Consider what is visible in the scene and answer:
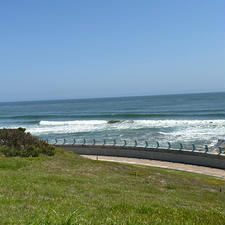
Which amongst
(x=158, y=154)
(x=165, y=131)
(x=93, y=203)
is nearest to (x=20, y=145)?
(x=158, y=154)

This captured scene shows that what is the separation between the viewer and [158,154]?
25.9 metres

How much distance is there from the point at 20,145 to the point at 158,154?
11983 millimetres

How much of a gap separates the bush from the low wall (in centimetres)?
909

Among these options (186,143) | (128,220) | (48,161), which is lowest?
(186,143)

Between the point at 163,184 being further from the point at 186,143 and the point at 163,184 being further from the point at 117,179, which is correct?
the point at 186,143

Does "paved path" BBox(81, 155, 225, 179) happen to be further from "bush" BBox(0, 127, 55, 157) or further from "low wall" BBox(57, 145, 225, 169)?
"bush" BBox(0, 127, 55, 157)

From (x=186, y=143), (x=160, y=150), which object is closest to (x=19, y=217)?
(x=160, y=150)

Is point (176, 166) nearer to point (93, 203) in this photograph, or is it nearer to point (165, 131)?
point (93, 203)

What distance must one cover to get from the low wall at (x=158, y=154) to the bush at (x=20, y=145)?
9.09m

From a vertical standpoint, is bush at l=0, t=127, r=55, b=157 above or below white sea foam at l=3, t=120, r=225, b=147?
above

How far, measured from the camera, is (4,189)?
29.4 feet

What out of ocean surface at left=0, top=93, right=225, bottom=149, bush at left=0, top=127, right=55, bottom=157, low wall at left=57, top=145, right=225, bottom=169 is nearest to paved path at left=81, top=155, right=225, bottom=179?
low wall at left=57, top=145, right=225, bottom=169

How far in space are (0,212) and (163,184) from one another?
967cm

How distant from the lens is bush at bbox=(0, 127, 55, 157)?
62.0ft
